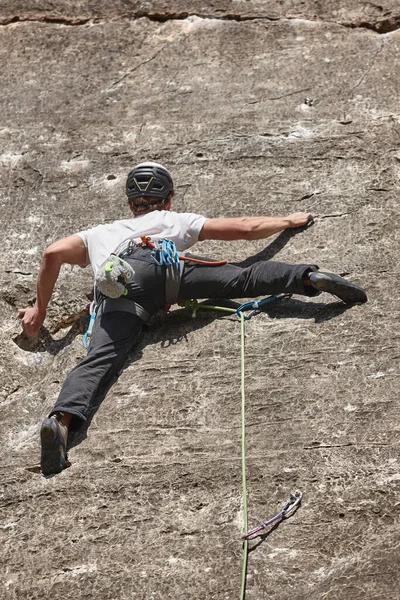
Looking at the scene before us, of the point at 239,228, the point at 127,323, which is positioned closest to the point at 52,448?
the point at 127,323

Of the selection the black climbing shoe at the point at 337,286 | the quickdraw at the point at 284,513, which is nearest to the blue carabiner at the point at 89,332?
the black climbing shoe at the point at 337,286

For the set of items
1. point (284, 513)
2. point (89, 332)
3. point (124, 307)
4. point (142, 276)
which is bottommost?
point (89, 332)

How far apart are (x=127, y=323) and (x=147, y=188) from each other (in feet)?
3.12

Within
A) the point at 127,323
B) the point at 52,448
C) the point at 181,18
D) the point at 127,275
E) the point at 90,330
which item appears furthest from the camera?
the point at 181,18

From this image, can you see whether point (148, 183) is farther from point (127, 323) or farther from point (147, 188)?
point (127, 323)

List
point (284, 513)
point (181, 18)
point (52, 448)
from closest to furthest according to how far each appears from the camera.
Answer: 1. point (284, 513)
2. point (52, 448)
3. point (181, 18)

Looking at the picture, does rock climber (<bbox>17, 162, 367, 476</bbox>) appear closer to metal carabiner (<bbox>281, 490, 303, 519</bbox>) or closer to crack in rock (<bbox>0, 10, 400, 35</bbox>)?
metal carabiner (<bbox>281, 490, 303, 519</bbox>)

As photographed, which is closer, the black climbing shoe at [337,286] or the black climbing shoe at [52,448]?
the black climbing shoe at [52,448]

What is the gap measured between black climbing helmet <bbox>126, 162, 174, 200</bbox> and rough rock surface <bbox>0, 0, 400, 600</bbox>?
0.63m

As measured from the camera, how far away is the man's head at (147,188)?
6754mm

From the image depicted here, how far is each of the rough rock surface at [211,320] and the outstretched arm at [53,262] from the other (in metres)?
0.31

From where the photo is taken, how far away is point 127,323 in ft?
20.7

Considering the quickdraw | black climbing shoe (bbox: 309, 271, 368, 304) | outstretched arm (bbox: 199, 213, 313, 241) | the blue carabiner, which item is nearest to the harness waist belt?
the blue carabiner

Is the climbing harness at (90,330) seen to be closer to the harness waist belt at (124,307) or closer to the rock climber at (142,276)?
the rock climber at (142,276)
